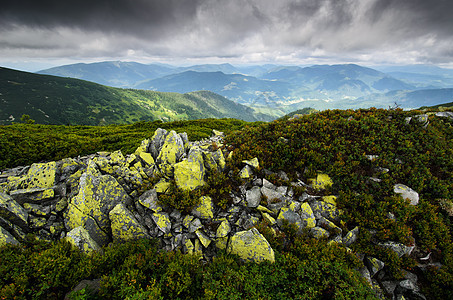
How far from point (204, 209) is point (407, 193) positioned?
1173 cm

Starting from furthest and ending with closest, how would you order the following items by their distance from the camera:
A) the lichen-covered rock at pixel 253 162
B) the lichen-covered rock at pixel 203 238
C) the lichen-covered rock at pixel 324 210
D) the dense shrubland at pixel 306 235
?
1. the lichen-covered rock at pixel 253 162
2. the lichen-covered rock at pixel 324 210
3. the lichen-covered rock at pixel 203 238
4. the dense shrubland at pixel 306 235

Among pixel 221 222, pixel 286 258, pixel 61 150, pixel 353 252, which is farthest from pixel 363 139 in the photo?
pixel 61 150

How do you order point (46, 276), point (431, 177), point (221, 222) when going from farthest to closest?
point (431, 177), point (221, 222), point (46, 276)

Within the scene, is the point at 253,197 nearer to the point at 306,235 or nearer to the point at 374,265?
the point at 306,235

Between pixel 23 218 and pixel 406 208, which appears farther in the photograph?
pixel 406 208

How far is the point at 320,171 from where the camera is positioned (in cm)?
1152

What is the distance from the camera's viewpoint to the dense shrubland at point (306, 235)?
5.98m

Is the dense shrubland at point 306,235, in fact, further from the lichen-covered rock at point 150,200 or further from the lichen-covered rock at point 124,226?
the lichen-covered rock at point 150,200

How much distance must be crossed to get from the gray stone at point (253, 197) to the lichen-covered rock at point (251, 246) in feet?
5.91

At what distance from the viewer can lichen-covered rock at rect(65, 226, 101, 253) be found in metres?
7.17

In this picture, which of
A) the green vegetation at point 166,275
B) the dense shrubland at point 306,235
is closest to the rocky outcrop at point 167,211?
the dense shrubland at point 306,235

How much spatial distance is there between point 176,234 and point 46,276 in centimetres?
446

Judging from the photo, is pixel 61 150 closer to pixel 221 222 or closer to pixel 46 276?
pixel 46 276

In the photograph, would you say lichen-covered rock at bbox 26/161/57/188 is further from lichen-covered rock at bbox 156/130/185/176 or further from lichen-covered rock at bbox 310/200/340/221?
lichen-covered rock at bbox 310/200/340/221
